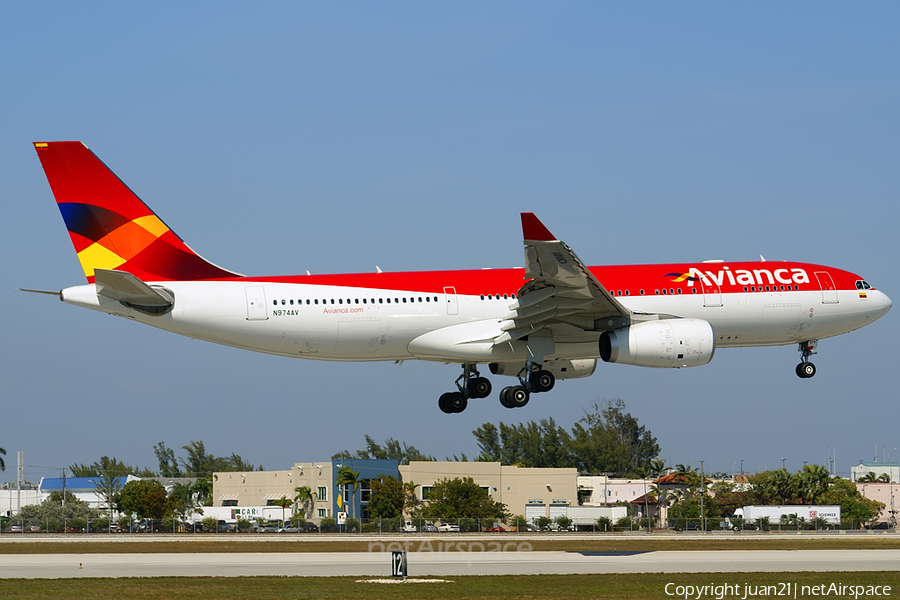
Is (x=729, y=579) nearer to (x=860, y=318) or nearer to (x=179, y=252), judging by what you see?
(x=860, y=318)

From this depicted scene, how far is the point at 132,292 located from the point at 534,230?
1430 cm

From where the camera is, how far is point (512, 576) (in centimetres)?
3347

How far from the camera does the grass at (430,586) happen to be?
28.3 m

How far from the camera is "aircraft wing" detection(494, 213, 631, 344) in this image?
122 ft

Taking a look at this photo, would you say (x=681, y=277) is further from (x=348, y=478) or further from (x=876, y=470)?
(x=876, y=470)

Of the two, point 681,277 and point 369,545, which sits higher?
point 681,277

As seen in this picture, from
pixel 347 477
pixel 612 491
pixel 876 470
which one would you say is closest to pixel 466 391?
pixel 347 477

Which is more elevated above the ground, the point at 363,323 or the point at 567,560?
the point at 363,323

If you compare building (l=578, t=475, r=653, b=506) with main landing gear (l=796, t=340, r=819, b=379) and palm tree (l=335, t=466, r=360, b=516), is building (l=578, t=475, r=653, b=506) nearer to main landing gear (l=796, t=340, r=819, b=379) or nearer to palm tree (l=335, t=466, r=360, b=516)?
palm tree (l=335, t=466, r=360, b=516)

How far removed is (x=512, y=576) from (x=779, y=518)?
61906 millimetres

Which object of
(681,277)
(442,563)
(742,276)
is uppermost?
(742,276)

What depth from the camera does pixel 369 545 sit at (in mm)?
50281

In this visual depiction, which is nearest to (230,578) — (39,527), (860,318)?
(860,318)

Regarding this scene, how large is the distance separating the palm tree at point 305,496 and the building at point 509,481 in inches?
377
